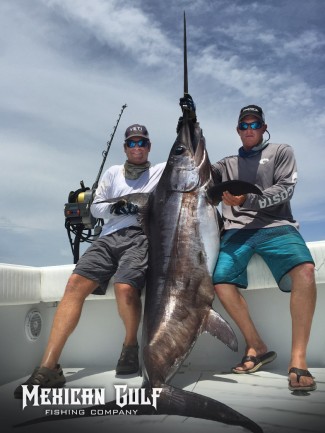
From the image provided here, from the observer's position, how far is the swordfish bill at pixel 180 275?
6.56 ft

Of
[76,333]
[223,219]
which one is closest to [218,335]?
[223,219]

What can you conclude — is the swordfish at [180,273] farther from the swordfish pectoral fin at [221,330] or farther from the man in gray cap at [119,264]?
the man in gray cap at [119,264]

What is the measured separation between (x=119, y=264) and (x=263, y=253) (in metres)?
1.05

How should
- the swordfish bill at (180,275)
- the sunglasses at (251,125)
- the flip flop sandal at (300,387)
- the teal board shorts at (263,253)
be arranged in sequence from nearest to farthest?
the swordfish bill at (180,275)
the flip flop sandal at (300,387)
the teal board shorts at (263,253)
the sunglasses at (251,125)

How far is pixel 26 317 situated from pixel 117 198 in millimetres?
1232

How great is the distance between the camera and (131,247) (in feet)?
10.4

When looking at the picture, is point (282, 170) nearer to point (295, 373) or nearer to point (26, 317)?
point (295, 373)

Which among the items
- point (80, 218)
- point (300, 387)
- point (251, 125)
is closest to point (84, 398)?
point (300, 387)

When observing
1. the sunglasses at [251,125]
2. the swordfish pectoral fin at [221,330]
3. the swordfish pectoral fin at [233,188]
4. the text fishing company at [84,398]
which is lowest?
the text fishing company at [84,398]

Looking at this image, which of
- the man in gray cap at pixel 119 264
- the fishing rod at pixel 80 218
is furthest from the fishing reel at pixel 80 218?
the man in gray cap at pixel 119 264

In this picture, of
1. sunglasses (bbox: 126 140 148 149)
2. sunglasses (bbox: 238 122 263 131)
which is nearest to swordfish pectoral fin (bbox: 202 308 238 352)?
sunglasses (bbox: 238 122 263 131)

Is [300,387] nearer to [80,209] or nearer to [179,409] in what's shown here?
[179,409]

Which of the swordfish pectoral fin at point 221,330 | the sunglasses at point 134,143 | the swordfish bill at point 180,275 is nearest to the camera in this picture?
the swordfish bill at point 180,275

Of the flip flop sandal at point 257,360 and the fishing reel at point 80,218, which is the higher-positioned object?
the fishing reel at point 80,218
